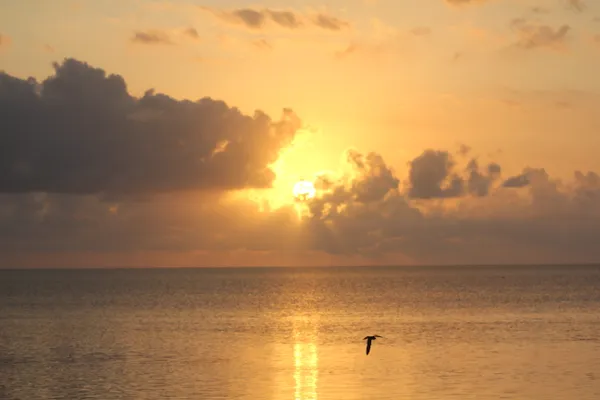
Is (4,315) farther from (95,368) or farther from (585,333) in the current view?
(585,333)

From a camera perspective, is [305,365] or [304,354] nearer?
[305,365]

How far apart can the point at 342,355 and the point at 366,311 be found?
2191 inches

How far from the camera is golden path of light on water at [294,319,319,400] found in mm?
52588

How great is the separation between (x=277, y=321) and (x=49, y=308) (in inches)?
1877

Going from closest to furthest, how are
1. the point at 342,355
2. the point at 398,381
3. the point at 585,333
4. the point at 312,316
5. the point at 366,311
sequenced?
1. the point at 398,381
2. the point at 342,355
3. the point at 585,333
4. the point at 312,316
5. the point at 366,311

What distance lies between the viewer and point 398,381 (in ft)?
186

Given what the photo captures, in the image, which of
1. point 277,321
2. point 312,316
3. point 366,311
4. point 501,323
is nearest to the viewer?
point 501,323

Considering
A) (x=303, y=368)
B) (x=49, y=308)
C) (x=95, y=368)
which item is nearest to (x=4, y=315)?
(x=49, y=308)

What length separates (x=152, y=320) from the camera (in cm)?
10962

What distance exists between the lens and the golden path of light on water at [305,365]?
173 ft

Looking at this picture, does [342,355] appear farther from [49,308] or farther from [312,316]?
[49,308]

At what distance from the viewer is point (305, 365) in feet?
208

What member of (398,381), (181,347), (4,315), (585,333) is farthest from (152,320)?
(398,381)

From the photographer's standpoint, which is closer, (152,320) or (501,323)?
(501,323)
